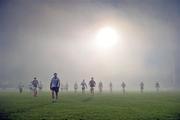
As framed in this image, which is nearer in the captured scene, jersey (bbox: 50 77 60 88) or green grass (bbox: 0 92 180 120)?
green grass (bbox: 0 92 180 120)

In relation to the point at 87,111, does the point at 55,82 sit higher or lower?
higher

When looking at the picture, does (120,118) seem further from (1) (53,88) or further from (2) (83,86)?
(2) (83,86)

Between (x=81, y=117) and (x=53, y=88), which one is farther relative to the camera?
(x=53, y=88)

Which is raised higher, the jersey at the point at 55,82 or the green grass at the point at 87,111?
the jersey at the point at 55,82

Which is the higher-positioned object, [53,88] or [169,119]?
[53,88]

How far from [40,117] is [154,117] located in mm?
7685

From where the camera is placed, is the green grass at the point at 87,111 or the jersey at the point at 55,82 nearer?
the green grass at the point at 87,111

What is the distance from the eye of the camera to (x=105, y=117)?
17969 mm

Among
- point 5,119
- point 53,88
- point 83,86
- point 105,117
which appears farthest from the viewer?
point 83,86

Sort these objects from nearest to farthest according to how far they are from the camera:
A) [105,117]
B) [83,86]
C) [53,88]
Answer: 1. [105,117]
2. [53,88]
3. [83,86]

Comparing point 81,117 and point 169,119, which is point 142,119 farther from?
point 81,117

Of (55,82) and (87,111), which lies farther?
(55,82)

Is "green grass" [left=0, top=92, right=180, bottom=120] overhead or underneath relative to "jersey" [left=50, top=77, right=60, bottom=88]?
underneath

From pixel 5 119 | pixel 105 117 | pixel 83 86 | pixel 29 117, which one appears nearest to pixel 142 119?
pixel 105 117
